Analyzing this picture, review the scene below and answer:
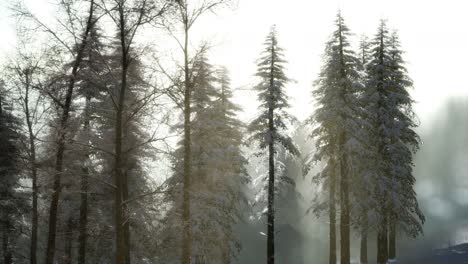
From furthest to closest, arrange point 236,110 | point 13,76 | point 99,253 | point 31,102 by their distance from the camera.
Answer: point 236,110
point 99,253
point 31,102
point 13,76

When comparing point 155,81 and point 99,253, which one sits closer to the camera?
point 155,81

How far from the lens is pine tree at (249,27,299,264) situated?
80.9ft

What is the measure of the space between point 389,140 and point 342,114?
4679mm

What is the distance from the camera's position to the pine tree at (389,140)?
2459 cm

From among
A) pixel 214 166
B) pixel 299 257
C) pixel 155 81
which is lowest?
pixel 299 257

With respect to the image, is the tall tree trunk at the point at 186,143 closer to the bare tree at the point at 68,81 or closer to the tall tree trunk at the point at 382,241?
the bare tree at the point at 68,81

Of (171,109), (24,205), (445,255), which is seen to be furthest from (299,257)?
(171,109)

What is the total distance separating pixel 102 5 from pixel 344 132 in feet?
55.5

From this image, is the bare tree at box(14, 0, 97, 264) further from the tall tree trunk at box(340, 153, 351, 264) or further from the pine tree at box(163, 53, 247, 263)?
the tall tree trunk at box(340, 153, 351, 264)

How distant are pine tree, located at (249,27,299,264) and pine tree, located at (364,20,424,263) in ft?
17.6

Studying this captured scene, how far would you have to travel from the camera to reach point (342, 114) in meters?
23.8

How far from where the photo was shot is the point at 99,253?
23.4m

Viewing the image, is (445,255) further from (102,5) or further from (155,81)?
(102,5)

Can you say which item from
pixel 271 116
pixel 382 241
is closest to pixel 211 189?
pixel 271 116
